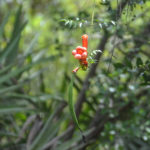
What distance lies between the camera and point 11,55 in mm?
1684

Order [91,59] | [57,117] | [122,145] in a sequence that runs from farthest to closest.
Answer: [57,117] → [122,145] → [91,59]

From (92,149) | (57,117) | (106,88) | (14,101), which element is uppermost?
(106,88)

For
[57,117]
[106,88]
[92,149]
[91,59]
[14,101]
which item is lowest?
[92,149]

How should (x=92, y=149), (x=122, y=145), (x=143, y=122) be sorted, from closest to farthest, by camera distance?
(x=143, y=122) → (x=122, y=145) → (x=92, y=149)

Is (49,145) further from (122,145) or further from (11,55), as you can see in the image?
(11,55)

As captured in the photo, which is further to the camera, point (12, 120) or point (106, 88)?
point (12, 120)

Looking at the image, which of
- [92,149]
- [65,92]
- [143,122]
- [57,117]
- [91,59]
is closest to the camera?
[91,59]

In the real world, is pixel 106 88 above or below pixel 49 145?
above

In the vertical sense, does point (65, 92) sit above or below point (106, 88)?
below

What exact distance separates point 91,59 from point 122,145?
940mm

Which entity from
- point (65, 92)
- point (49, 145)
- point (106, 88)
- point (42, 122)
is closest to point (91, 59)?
point (106, 88)

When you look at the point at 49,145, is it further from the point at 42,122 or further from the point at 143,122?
the point at 143,122

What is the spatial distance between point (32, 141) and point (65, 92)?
56cm

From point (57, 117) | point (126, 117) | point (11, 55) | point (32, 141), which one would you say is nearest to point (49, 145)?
point (32, 141)
